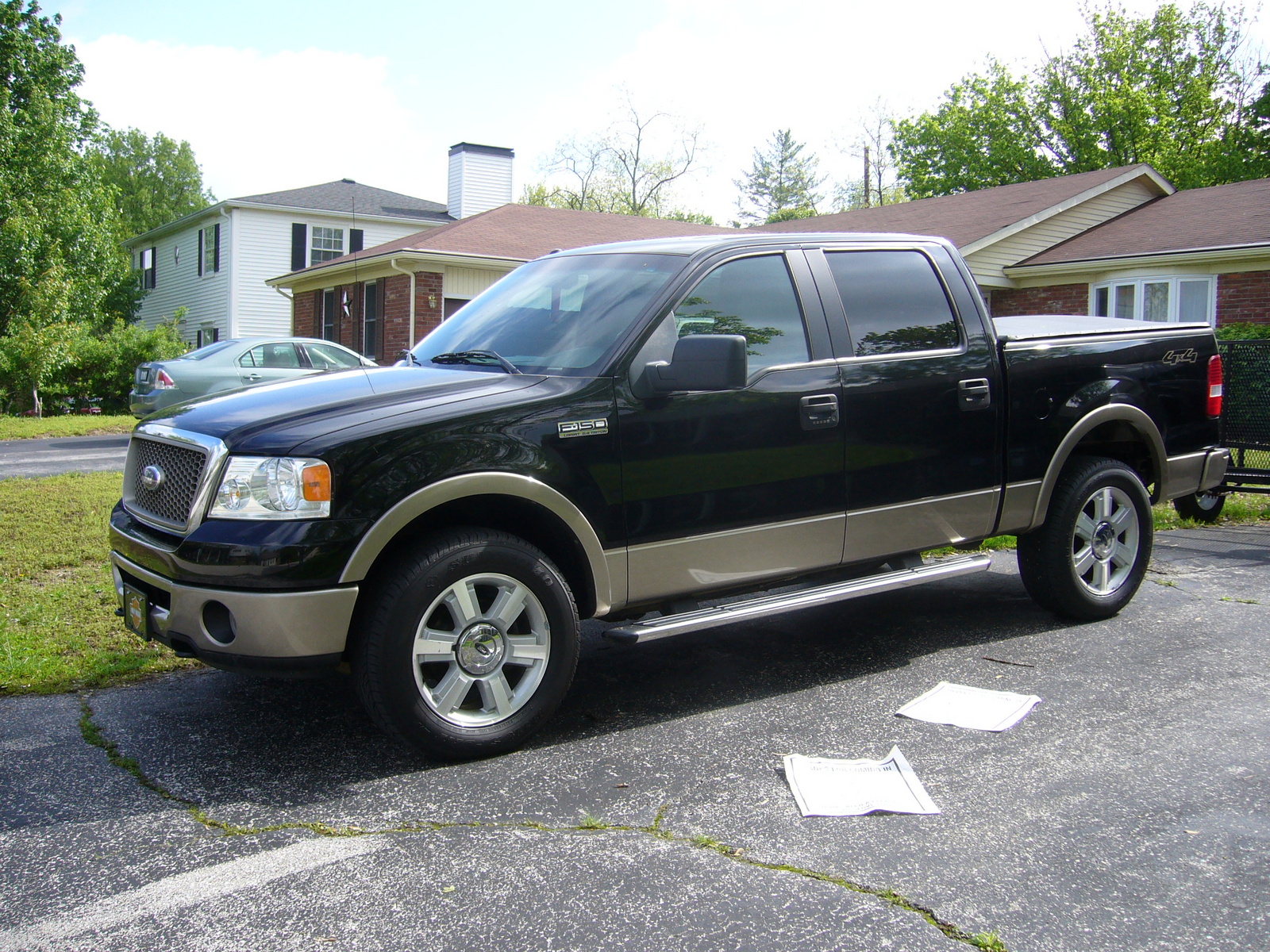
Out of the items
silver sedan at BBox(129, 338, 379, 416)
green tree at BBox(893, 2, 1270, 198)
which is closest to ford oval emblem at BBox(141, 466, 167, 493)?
silver sedan at BBox(129, 338, 379, 416)

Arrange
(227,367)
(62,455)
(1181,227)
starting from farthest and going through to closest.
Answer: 1. (1181,227)
2. (227,367)
3. (62,455)

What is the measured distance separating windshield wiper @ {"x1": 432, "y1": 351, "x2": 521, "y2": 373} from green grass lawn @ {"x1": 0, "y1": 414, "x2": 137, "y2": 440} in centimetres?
1567

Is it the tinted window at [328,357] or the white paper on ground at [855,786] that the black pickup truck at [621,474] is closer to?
the white paper on ground at [855,786]

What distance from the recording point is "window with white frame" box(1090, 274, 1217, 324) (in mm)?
20094

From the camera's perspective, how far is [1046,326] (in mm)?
6074

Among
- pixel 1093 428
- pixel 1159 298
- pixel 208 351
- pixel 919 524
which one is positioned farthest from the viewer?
pixel 1159 298

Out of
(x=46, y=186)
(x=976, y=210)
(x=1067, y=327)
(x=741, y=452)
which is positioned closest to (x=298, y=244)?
(x=46, y=186)

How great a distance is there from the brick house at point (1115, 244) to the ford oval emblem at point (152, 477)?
631 inches

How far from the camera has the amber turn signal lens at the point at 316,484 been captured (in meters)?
3.64

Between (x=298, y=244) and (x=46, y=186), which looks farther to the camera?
(x=298, y=244)

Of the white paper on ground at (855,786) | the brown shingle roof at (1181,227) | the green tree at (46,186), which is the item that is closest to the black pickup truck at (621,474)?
the white paper on ground at (855,786)

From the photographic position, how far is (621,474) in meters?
4.26

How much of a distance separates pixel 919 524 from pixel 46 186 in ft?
100

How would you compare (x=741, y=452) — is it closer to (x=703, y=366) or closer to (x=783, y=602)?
(x=703, y=366)
